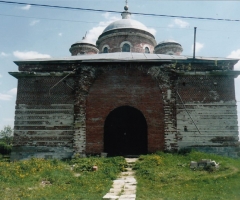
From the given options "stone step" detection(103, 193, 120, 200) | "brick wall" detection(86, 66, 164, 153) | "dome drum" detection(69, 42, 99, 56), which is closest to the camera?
"stone step" detection(103, 193, 120, 200)

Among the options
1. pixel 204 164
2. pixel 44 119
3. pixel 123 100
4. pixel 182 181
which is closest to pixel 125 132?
pixel 123 100

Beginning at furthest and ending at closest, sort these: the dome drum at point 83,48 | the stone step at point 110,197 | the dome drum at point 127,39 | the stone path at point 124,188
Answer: the dome drum at point 83,48
the dome drum at point 127,39
the stone path at point 124,188
the stone step at point 110,197

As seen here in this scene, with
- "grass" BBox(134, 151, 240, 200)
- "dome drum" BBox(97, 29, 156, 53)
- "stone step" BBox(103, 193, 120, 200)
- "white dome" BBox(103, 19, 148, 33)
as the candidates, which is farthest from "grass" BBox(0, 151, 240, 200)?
"white dome" BBox(103, 19, 148, 33)

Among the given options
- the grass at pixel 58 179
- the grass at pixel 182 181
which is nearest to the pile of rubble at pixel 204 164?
the grass at pixel 182 181

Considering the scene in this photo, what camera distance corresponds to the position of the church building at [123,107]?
14039 mm

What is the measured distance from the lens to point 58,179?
376 inches

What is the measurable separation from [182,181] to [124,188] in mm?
2030

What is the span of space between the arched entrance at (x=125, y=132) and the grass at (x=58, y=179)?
2.38 m

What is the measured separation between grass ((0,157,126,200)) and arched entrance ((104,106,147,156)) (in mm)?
2380

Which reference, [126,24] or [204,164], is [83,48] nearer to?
[126,24]

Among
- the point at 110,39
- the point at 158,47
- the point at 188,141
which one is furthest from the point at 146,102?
the point at 158,47

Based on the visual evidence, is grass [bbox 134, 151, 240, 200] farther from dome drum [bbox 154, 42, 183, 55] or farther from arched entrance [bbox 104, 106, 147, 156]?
dome drum [bbox 154, 42, 183, 55]

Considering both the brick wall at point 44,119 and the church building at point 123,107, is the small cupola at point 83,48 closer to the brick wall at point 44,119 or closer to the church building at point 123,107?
the church building at point 123,107

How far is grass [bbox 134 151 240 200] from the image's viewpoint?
7648 millimetres
